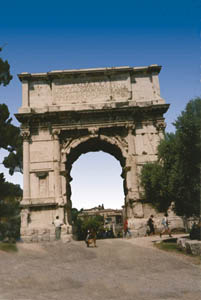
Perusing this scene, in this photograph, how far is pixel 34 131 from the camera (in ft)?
66.4

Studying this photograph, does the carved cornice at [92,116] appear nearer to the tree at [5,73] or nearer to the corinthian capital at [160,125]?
the corinthian capital at [160,125]

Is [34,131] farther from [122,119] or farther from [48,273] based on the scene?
[48,273]

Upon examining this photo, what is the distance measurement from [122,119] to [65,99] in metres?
3.82

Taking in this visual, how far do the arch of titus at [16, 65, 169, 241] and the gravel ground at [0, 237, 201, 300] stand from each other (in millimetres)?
5586

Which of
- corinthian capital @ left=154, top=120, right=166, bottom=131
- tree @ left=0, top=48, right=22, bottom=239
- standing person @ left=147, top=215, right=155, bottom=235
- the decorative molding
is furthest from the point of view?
tree @ left=0, top=48, right=22, bottom=239

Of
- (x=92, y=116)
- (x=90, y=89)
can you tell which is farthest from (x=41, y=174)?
(x=90, y=89)

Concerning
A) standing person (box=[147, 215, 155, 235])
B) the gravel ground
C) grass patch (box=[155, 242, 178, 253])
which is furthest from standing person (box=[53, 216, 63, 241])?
grass patch (box=[155, 242, 178, 253])

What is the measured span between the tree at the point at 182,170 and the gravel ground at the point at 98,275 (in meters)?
2.79

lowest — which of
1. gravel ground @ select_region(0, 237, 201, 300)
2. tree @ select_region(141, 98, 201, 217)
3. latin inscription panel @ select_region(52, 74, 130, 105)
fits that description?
gravel ground @ select_region(0, 237, 201, 300)

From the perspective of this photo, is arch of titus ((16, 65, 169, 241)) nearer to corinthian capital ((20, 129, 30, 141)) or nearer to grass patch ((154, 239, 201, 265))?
corinthian capital ((20, 129, 30, 141))

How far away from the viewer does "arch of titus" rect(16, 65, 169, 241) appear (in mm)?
18766

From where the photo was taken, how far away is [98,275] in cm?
874

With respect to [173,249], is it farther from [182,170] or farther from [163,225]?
[163,225]

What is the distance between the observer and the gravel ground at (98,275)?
676cm
